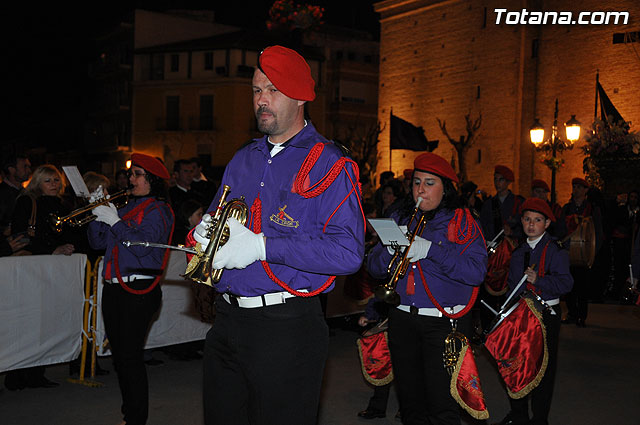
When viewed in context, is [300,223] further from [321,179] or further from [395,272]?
[395,272]

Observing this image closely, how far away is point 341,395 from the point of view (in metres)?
7.50

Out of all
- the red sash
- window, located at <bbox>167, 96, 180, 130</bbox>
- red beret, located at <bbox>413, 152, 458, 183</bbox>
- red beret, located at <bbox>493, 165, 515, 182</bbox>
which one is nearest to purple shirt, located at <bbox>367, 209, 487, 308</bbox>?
red beret, located at <bbox>413, 152, 458, 183</bbox>

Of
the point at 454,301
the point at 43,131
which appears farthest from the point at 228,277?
the point at 43,131

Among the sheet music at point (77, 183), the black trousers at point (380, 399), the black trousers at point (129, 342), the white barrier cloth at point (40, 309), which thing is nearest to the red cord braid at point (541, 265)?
the black trousers at point (380, 399)

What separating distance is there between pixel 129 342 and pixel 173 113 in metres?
47.6

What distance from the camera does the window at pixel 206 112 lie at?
49.9 meters

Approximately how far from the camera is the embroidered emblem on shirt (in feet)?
10.7

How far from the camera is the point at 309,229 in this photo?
328 cm

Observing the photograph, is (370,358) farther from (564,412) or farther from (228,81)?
(228,81)

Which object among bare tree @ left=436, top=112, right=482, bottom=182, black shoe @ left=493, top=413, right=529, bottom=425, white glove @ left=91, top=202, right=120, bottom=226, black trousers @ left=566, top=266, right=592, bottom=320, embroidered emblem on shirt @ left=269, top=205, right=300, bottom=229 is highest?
bare tree @ left=436, top=112, right=482, bottom=182

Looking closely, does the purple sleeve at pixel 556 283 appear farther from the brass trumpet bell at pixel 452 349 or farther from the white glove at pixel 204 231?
the white glove at pixel 204 231

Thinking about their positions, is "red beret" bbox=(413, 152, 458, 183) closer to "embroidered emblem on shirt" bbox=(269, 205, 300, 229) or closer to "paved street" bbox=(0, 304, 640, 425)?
"embroidered emblem on shirt" bbox=(269, 205, 300, 229)

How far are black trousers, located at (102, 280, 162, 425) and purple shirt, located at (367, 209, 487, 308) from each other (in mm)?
1965

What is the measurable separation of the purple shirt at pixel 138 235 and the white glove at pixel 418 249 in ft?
7.11
